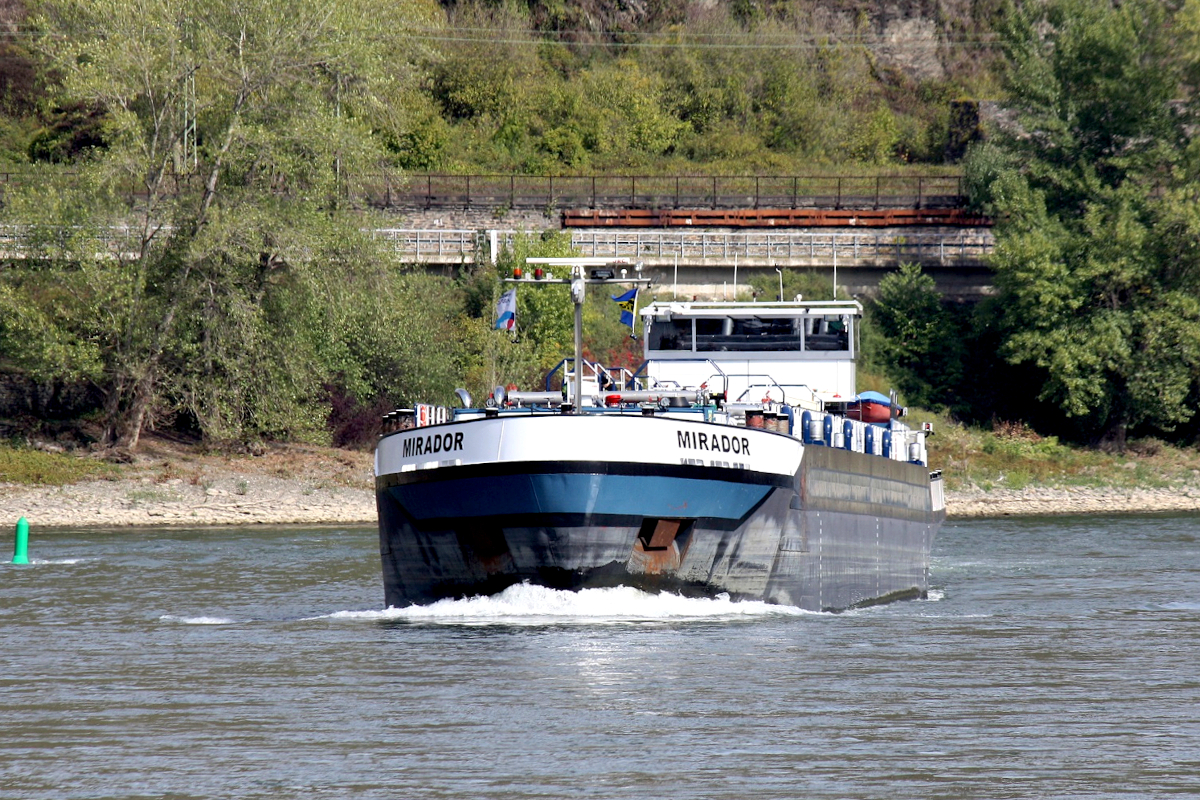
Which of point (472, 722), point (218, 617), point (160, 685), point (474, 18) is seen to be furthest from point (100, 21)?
point (474, 18)

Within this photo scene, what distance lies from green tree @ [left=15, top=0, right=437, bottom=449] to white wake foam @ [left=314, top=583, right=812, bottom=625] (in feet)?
82.8

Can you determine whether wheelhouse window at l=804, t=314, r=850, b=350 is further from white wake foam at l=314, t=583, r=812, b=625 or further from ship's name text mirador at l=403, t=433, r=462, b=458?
ship's name text mirador at l=403, t=433, r=462, b=458

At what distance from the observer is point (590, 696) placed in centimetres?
1488

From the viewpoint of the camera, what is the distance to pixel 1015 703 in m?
14.8

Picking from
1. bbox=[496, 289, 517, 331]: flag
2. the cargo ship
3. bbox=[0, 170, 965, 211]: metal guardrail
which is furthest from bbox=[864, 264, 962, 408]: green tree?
bbox=[496, 289, 517, 331]: flag

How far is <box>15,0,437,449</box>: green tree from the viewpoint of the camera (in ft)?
143

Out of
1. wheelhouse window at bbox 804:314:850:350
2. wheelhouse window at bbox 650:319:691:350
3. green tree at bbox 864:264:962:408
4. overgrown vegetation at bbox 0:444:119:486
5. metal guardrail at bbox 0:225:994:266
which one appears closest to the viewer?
wheelhouse window at bbox 650:319:691:350

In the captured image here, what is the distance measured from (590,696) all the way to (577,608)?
4.83 m

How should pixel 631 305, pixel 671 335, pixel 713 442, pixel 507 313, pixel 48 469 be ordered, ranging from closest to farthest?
1. pixel 713 442
2. pixel 507 313
3. pixel 631 305
4. pixel 671 335
5. pixel 48 469

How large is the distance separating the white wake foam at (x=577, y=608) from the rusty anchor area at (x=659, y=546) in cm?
36

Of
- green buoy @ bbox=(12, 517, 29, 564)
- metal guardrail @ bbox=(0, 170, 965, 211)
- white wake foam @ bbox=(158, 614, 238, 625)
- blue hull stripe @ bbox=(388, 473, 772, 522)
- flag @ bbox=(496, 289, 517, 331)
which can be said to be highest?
metal guardrail @ bbox=(0, 170, 965, 211)

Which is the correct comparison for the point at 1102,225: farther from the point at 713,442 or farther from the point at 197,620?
the point at 197,620

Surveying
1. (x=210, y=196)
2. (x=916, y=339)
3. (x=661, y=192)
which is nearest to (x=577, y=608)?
(x=210, y=196)

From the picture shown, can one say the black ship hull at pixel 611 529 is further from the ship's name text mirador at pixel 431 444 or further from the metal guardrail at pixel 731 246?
the metal guardrail at pixel 731 246
